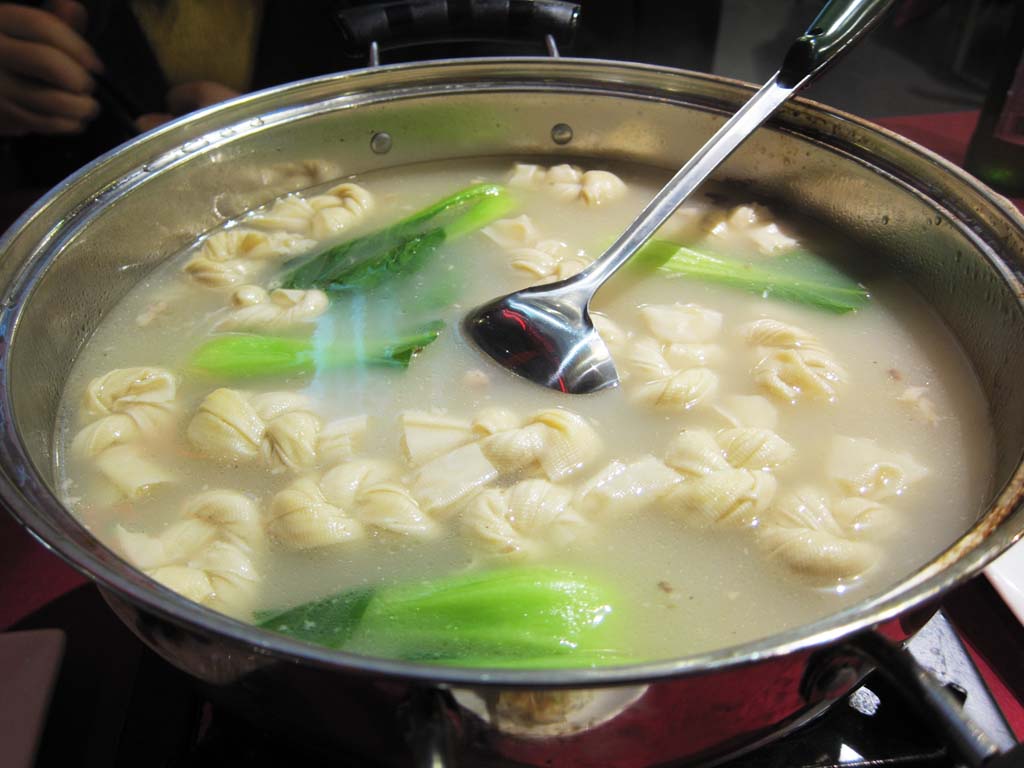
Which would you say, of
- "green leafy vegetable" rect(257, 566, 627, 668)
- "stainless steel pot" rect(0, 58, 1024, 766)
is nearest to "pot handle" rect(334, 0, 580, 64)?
"stainless steel pot" rect(0, 58, 1024, 766)

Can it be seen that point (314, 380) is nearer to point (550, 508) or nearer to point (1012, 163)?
point (550, 508)

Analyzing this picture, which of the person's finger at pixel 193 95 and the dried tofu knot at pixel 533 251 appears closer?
the dried tofu knot at pixel 533 251

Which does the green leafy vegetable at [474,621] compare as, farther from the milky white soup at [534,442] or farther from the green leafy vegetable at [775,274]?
the green leafy vegetable at [775,274]

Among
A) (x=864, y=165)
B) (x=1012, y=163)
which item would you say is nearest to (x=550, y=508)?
(x=864, y=165)

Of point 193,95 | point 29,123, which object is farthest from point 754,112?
point 29,123

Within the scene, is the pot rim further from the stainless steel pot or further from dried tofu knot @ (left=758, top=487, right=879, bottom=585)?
dried tofu knot @ (left=758, top=487, right=879, bottom=585)

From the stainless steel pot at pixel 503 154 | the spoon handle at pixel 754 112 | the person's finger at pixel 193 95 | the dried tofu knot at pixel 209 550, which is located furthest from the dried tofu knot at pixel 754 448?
the person's finger at pixel 193 95
